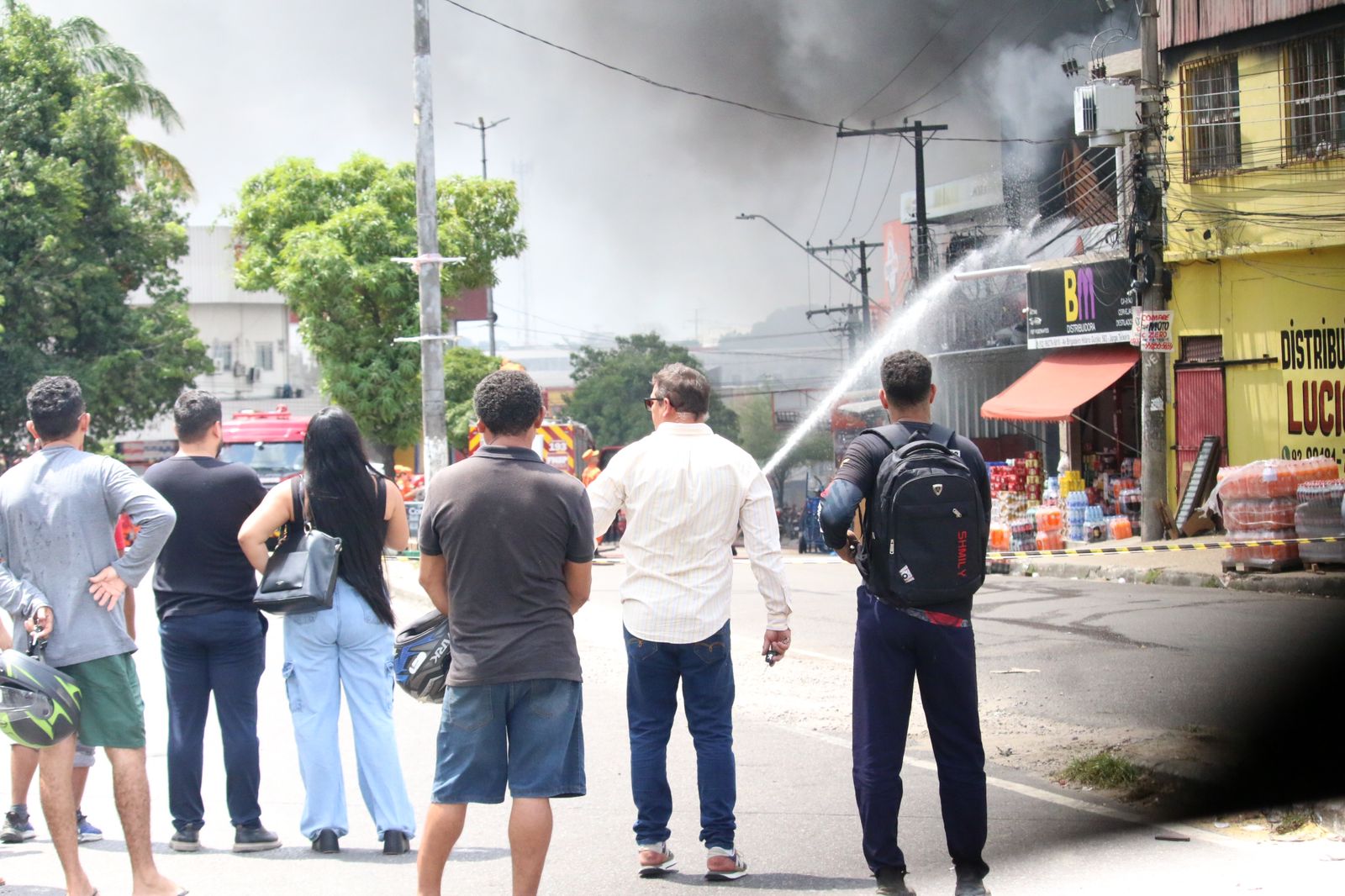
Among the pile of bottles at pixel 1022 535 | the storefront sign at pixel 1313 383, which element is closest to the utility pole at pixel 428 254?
the pile of bottles at pixel 1022 535

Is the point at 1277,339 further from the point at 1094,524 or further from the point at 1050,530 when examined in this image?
the point at 1050,530

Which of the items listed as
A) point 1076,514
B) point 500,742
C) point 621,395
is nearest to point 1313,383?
point 1076,514

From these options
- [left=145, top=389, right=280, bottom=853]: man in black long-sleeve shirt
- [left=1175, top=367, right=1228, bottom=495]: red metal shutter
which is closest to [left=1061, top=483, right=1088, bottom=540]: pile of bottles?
[left=1175, top=367, right=1228, bottom=495]: red metal shutter

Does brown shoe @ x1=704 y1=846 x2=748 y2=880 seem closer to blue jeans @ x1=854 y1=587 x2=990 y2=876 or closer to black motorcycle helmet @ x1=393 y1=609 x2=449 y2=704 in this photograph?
blue jeans @ x1=854 y1=587 x2=990 y2=876

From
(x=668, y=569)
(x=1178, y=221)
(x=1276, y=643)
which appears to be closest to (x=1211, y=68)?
(x=1178, y=221)

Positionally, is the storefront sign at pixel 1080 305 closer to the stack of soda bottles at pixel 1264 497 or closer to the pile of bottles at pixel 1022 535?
the pile of bottles at pixel 1022 535

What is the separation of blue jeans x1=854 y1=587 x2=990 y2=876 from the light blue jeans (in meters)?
1.76

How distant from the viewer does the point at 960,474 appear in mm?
3842

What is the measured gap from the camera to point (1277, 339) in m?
16.7

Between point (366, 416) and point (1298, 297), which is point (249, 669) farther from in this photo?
point (366, 416)

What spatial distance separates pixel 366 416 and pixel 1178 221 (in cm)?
1649

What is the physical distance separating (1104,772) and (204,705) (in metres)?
3.65

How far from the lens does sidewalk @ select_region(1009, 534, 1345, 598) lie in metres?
11.7

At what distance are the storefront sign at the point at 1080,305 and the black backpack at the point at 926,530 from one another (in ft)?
51.2
